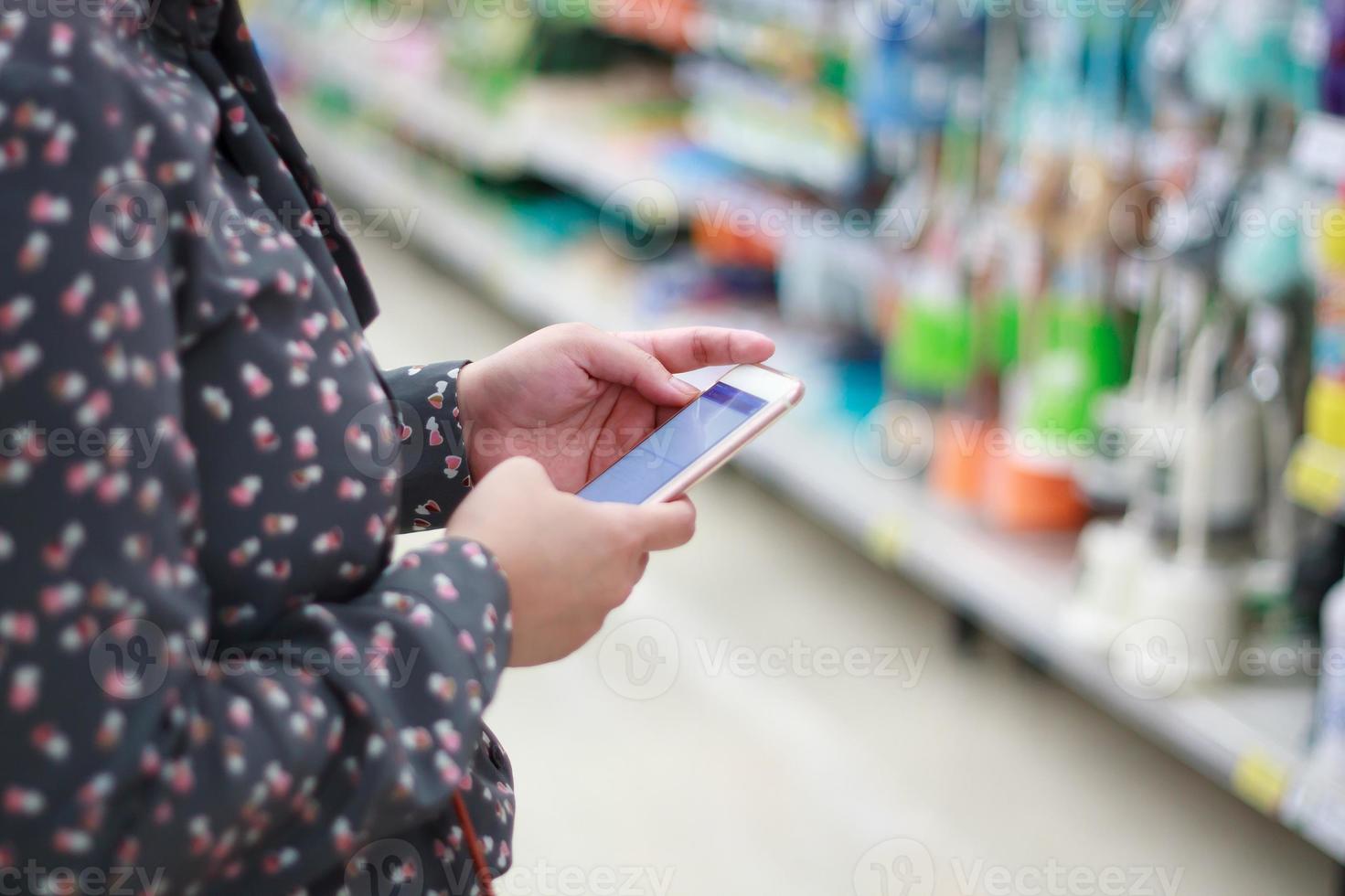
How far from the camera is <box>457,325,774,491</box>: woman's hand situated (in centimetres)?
101

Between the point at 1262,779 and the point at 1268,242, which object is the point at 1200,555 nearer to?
the point at 1262,779

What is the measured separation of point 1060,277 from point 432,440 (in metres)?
1.53

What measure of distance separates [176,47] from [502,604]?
34cm

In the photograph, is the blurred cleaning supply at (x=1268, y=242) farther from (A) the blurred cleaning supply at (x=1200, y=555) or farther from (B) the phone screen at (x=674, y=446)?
→ (B) the phone screen at (x=674, y=446)

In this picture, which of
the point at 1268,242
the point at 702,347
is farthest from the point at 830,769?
the point at 702,347

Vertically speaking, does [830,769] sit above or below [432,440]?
below

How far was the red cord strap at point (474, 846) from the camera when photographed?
2.55 feet

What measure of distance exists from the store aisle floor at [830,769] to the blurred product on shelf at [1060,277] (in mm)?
190

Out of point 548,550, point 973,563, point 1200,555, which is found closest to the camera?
point 548,550

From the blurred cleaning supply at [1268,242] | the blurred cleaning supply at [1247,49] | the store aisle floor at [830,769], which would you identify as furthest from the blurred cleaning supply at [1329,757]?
the blurred cleaning supply at [1247,49]

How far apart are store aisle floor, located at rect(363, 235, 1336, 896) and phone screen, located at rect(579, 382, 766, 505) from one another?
46.5 inches

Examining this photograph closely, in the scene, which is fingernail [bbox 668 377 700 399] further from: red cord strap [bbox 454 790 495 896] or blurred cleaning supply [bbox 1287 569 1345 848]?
blurred cleaning supply [bbox 1287 569 1345 848]

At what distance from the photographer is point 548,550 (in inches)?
29.8

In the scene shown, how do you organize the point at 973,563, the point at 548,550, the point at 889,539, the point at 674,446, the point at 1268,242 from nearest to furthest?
the point at 548,550
the point at 674,446
the point at 1268,242
the point at 973,563
the point at 889,539
